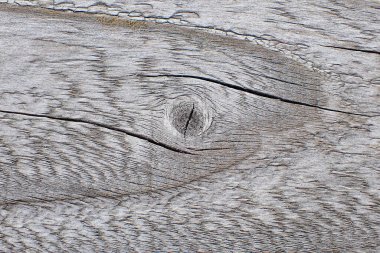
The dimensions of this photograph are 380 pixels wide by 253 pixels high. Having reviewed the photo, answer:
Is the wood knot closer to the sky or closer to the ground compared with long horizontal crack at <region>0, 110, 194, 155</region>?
closer to the sky

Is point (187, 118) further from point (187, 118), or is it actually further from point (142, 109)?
point (142, 109)

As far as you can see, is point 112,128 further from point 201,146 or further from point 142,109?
point 201,146

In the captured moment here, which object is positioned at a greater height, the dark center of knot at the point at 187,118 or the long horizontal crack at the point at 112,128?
the dark center of knot at the point at 187,118

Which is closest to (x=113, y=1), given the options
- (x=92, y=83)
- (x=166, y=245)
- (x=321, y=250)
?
(x=92, y=83)

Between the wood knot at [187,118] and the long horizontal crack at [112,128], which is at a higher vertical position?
the wood knot at [187,118]

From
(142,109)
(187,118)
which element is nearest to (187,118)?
(187,118)

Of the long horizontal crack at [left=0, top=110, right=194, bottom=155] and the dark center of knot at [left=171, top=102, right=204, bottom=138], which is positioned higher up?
the dark center of knot at [left=171, top=102, right=204, bottom=138]
